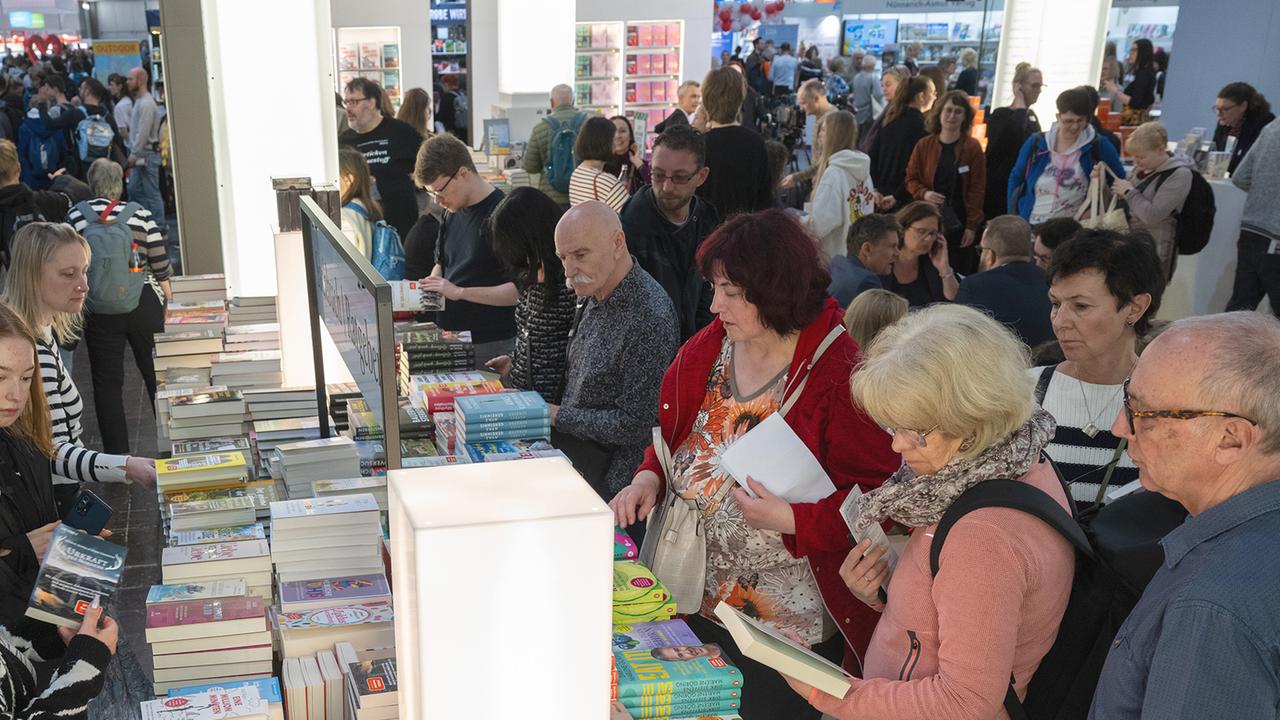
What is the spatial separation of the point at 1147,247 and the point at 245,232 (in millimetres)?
3744

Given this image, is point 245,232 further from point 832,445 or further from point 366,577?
point 832,445

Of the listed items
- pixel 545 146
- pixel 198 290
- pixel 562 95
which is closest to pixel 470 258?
pixel 198 290

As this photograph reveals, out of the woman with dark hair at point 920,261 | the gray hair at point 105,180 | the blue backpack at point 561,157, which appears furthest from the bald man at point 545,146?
the woman with dark hair at point 920,261

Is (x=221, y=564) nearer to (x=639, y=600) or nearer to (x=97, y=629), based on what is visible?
(x=97, y=629)

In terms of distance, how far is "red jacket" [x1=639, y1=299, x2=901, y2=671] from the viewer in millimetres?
2213

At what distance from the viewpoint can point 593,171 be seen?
6.64 metres

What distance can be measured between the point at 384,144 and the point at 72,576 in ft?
17.1

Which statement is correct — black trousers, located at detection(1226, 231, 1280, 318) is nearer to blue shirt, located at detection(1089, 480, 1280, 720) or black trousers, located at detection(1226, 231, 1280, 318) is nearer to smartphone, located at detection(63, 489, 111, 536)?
blue shirt, located at detection(1089, 480, 1280, 720)

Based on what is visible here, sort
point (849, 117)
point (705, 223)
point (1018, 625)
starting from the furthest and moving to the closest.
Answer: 1. point (849, 117)
2. point (705, 223)
3. point (1018, 625)

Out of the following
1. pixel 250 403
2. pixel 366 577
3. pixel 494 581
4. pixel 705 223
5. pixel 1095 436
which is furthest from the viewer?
pixel 705 223

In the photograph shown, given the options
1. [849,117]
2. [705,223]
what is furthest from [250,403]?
[849,117]

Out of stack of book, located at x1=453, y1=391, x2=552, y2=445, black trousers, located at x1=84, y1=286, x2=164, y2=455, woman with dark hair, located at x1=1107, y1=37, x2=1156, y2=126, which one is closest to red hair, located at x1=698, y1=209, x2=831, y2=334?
stack of book, located at x1=453, y1=391, x2=552, y2=445

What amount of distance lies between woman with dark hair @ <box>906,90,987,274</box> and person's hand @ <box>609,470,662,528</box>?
209 inches

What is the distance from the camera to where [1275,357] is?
1450mm
